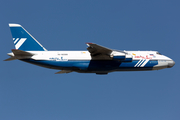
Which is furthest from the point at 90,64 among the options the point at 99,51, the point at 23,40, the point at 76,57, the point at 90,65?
the point at 23,40

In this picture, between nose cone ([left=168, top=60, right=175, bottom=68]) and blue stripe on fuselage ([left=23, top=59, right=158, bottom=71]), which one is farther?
nose cone ([left=168, top=60, right=175, bottom=68])

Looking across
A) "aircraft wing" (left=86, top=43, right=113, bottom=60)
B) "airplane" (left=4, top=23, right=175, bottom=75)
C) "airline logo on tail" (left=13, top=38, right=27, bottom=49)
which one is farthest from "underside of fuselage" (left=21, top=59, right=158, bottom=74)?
"airline logo on tail" (left=13, top=38, right=27, bottom=49)

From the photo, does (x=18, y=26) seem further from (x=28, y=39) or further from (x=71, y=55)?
(x=71, y=55)

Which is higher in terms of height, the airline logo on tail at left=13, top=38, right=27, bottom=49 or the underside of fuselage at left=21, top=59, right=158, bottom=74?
the airline logo on tail at left=13, top=38, right=27, bottom=49

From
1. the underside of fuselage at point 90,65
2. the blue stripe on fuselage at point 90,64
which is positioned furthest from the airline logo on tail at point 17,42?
the blue stripe on fuselage at point 90,64

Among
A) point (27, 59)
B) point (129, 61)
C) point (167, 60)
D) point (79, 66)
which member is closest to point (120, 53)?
point (129, 61)

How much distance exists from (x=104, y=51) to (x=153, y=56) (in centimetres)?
515

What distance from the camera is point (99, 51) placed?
24.3 metres

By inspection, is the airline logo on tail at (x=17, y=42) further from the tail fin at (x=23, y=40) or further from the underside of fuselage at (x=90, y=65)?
the underside of fuselage at (x=90, y=65)

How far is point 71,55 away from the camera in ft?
81.5

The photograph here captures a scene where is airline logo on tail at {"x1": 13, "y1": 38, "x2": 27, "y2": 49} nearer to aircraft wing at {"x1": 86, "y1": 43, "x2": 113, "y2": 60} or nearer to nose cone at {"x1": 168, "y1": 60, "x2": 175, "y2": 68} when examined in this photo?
aircraft wing at {"x1": 86, "y1": 43, "x2": 113, "y2": 60}

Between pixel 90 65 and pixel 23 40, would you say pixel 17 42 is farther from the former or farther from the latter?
pixel 90 65

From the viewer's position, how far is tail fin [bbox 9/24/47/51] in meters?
25.1

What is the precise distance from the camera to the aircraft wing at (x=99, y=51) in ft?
77.4
